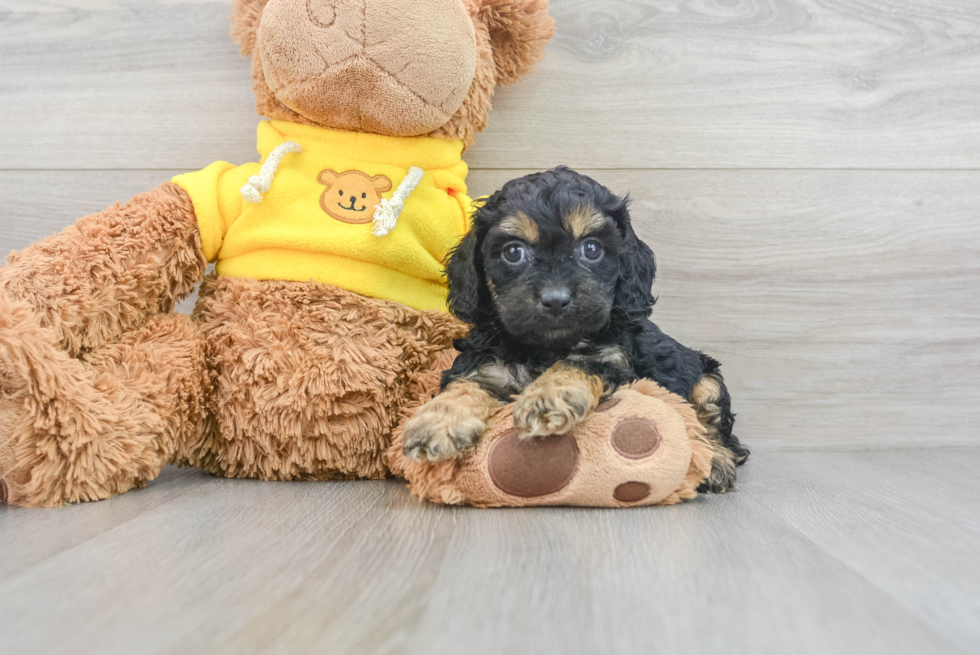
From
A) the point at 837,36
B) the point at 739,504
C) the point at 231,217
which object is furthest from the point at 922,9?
the point at 231,217

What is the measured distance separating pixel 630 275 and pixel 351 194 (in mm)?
768

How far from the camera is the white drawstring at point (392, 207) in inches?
71.1

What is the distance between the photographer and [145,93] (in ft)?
7.71

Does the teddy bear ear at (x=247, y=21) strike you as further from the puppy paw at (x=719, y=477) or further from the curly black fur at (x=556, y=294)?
the puppy paw at (x=719, y=477)

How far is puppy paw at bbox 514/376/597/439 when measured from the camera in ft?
4.58

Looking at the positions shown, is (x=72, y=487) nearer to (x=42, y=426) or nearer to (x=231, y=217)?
(x=42, y=426)

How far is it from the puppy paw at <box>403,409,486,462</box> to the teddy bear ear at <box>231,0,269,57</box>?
1.19m

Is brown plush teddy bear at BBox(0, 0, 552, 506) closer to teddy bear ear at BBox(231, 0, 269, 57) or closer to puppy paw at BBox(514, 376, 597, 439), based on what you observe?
teddy bear ear at BBox(231, 0, 269, 57)

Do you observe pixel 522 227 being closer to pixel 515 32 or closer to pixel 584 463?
pixel 584 463

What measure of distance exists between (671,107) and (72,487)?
6.75ft

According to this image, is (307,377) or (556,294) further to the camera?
(307,377)

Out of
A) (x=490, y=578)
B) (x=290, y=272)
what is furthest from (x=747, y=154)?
(x=490, y=578)

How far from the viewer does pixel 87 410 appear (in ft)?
5.15

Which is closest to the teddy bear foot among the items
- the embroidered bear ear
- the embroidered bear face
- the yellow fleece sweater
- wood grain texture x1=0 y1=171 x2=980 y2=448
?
the yellow fleece sweater
